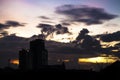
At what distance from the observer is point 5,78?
107 m

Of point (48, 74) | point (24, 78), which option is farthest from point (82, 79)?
point (24, 78)

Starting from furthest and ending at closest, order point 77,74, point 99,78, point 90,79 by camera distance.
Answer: point 77,74 → point 90,79 → point 99,78

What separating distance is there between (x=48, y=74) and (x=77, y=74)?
34.1 ft

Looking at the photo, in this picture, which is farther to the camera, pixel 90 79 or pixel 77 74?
pixel 77 74

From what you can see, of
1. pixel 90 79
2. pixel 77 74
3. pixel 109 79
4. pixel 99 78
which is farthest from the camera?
pixel 77 74

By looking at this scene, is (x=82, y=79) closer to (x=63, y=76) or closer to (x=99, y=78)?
(x=63, y=76)

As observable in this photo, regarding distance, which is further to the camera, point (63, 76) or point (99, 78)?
point (63, 76)

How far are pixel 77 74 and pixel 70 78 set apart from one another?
4932 mm

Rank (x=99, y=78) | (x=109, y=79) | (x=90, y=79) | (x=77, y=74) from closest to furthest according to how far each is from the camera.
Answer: (x=109, y=79)
(x=99, y=78)
(x=90, y=79)
(x=77, y=74)

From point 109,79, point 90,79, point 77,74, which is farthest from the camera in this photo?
point 77,74

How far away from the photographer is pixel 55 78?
106m

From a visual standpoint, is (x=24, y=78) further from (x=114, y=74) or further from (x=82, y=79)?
(x=114, y=74)

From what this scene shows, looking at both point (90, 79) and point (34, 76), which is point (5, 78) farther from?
point (90, 79)

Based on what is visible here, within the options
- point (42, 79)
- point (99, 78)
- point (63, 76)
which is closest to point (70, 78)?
point (63, 76)
